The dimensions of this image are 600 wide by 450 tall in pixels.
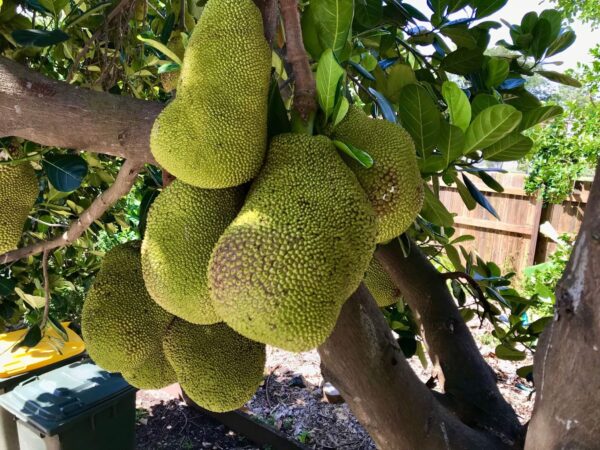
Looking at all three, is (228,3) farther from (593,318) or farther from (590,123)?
(590,123)

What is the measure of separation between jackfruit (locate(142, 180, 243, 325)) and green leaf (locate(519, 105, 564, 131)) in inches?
18.8

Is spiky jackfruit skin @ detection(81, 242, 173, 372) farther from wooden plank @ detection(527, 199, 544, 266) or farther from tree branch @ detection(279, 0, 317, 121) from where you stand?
wooden plank @ detection(527, 199, 544, 266)

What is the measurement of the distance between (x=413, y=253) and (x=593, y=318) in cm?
55

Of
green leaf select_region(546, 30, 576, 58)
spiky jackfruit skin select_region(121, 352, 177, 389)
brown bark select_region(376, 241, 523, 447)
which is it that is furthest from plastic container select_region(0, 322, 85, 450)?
green leaf select_region(546, 30, 576, 58)

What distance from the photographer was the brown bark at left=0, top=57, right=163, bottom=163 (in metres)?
0.73

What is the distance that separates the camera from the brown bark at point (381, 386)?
74 cm

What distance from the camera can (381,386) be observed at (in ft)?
2.52

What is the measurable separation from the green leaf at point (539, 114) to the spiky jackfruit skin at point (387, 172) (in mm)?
217

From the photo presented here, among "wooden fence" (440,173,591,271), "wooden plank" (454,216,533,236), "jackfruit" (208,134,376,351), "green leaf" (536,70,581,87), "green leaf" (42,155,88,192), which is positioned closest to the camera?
"jackfruit" (208,134,376,351)

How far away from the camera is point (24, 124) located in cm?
74

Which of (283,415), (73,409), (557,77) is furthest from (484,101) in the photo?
(283,415)

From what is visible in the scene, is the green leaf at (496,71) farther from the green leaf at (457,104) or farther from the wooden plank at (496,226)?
the wooden plank at (496,226)

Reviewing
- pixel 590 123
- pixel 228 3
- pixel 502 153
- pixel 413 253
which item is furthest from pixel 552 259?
pixel 228 3

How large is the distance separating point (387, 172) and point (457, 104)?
0.17m
